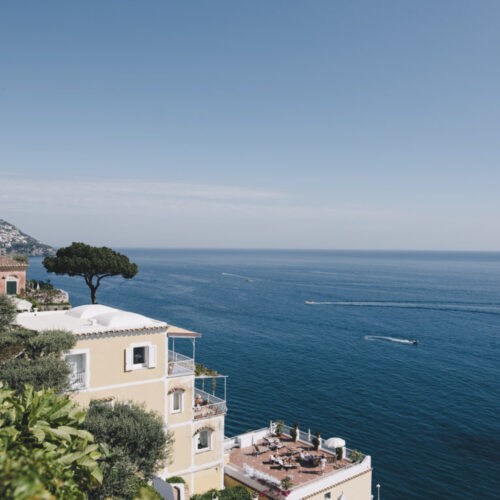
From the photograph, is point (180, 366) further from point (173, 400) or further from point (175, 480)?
point (175, 480)

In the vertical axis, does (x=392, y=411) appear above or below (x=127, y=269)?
below

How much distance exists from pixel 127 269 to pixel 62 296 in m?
9.64

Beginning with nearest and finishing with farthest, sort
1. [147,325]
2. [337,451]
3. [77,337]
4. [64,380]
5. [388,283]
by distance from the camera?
[64,380] → [77,337] → [147,325] → [337,451] → [388,283]

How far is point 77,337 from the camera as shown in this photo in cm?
1994

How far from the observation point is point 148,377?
2230cm

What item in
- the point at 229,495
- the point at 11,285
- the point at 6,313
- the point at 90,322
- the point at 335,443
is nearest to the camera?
the point at 6,313

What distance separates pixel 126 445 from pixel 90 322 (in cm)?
748

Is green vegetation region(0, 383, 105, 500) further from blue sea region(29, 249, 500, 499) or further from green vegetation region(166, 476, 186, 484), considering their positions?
blue sea region(29, 249, 500, 499)

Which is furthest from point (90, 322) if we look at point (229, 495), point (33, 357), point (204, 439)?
point (229, 495)

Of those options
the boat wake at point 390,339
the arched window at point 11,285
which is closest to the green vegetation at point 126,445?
the arched window at point 11,285

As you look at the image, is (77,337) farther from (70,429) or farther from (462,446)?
(462,446)

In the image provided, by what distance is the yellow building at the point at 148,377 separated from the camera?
20.5 m

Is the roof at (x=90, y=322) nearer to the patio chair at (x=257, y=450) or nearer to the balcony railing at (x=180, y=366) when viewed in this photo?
the balcony railing at (x=180, y=366)

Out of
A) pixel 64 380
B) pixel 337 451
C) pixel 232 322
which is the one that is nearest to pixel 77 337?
pixel 64 380
